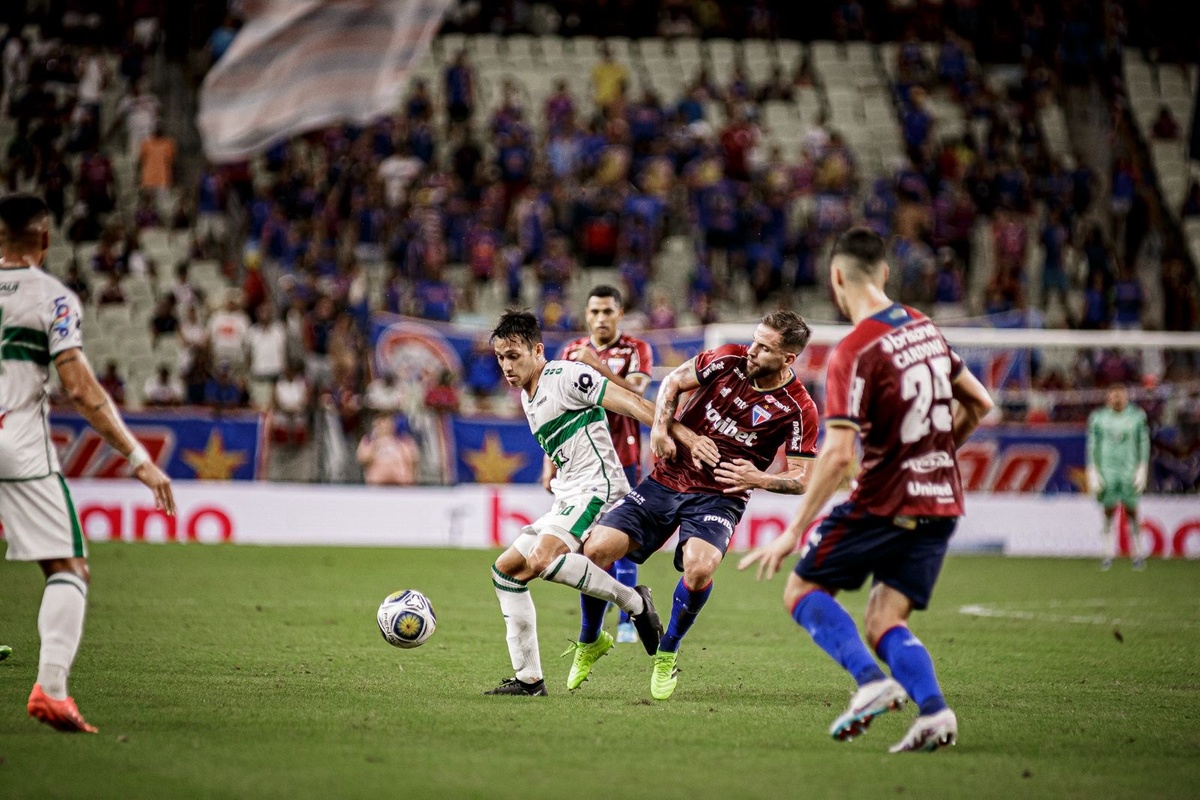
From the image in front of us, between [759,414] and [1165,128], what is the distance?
2771 centimetres

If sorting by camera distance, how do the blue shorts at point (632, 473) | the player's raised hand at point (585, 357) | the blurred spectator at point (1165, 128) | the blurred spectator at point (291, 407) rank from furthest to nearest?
1. the blurred spectator at point (1165, 128)
2. the blurred spectator at point (291, 407)
3. the blue shorts at point (632, 473)
4. the player's raised hand at point (585, 357)

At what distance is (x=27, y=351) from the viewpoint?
705cm

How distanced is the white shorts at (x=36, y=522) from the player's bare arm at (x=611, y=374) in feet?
11.2

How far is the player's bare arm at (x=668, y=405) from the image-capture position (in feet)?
29.2

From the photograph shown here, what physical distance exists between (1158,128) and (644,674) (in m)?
27.8

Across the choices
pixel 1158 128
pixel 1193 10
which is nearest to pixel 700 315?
pixel 1158 128

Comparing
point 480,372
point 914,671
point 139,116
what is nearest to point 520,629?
point 914,671

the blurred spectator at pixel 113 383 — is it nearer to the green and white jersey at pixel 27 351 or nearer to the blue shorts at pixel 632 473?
the blue shorts at pixel 632 473

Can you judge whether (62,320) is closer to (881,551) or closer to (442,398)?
(881,551)

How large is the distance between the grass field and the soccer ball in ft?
0.85

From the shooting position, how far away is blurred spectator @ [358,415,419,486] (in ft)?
76.0

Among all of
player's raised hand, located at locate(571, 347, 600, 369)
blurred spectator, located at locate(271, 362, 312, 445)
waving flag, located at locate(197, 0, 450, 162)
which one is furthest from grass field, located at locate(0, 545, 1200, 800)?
waving flag, located at locate(197, 0, 450, 162)

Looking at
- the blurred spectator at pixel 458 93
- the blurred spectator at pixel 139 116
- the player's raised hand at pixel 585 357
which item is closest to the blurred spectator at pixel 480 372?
the blurred spectator at pixel 458 93

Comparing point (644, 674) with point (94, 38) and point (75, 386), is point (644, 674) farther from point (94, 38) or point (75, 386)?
point (94, 38)
